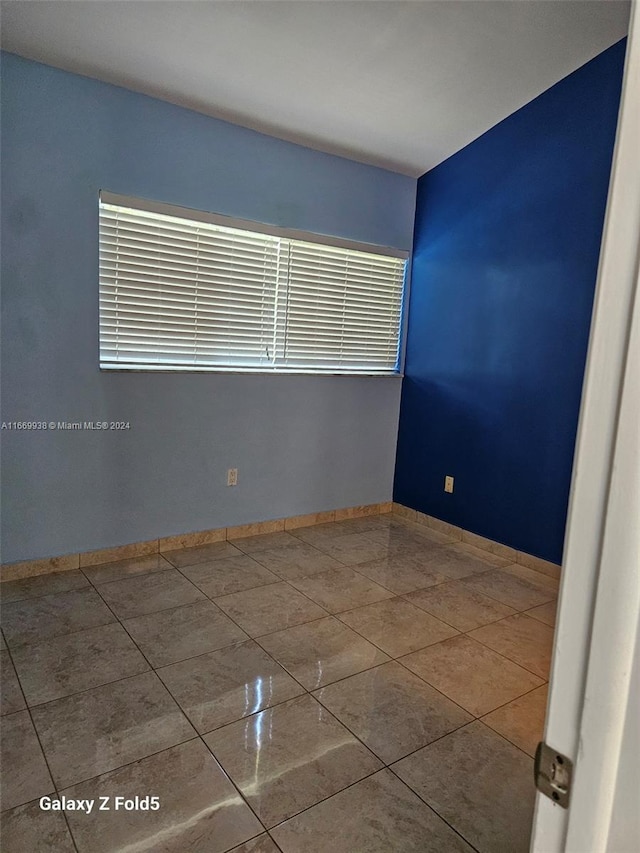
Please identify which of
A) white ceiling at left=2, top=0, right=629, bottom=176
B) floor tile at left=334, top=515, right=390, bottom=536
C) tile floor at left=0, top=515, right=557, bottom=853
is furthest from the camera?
floor tile at left=334, top=515, right=390, bottom=536

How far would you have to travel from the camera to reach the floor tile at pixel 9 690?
1.91 meters

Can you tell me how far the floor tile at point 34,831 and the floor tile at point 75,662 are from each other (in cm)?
48

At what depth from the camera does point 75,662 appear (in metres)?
2.19

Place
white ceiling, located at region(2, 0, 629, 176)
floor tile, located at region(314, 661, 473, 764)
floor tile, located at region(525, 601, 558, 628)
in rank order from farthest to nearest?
floor tile, located at region(525, 601, 558, 628) < white ceiling, located at region(2, 0, 629, 176) < floor tile, located at region(314, 661, 473, 764)

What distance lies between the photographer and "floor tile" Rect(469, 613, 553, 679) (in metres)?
2.40

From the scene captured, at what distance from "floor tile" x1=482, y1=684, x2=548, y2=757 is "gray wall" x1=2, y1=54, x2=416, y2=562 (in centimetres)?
204

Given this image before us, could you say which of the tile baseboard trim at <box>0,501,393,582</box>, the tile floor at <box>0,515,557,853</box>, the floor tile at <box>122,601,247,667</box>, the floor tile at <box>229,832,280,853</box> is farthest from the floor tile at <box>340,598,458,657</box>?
the tile baseboard trim at <box>0,501,393,582</box>

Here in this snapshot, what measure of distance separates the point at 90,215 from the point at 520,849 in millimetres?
3094

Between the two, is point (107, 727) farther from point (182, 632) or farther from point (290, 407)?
point (290, 407)

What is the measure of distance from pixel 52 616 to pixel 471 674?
1.85 m

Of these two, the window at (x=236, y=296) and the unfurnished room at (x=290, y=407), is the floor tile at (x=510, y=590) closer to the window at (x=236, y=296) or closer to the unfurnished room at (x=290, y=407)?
the unfurnished room at (x=290, y=407)

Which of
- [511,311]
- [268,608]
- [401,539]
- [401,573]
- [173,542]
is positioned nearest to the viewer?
[268,608]

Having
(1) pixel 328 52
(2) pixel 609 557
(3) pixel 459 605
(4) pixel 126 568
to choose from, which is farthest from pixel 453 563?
(2) pixel 609 557

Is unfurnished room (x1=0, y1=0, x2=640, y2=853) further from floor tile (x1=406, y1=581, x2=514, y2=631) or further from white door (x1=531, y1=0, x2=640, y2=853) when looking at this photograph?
white door (x1=531, y1=0, x2=640, y2=853)
